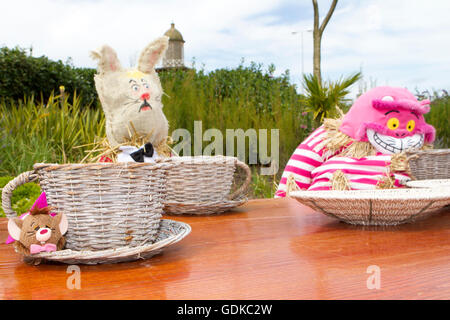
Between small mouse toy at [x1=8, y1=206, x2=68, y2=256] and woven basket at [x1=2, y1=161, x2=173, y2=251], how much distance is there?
0.06 ft

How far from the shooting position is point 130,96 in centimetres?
151

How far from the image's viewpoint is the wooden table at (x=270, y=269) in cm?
55

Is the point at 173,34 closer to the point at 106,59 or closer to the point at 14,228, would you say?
the point at 106,59

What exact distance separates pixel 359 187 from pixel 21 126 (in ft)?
9.52

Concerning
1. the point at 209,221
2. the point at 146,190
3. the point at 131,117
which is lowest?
the point at 209,221

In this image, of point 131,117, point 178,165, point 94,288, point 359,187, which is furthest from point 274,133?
point 94,288

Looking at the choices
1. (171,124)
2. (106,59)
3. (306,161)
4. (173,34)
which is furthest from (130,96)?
(173,34)

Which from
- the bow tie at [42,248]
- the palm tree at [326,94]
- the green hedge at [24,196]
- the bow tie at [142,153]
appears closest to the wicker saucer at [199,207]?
the bow tie at [142,153]

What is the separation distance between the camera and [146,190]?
0.70 meters

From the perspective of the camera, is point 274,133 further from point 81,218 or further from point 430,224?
point 81,218

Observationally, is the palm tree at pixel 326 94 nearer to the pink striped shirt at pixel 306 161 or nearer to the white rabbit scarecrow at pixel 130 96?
the pink striped shirt at pixel 306 161

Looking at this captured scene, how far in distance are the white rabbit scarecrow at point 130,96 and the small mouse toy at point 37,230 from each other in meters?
0.85

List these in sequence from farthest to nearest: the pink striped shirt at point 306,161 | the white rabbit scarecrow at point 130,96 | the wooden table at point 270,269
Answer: the pink striped shirt at point 306,161, the white rabbit scarecrow at point 130,96, the wooden table at point 270,269

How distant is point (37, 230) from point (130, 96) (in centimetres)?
90
